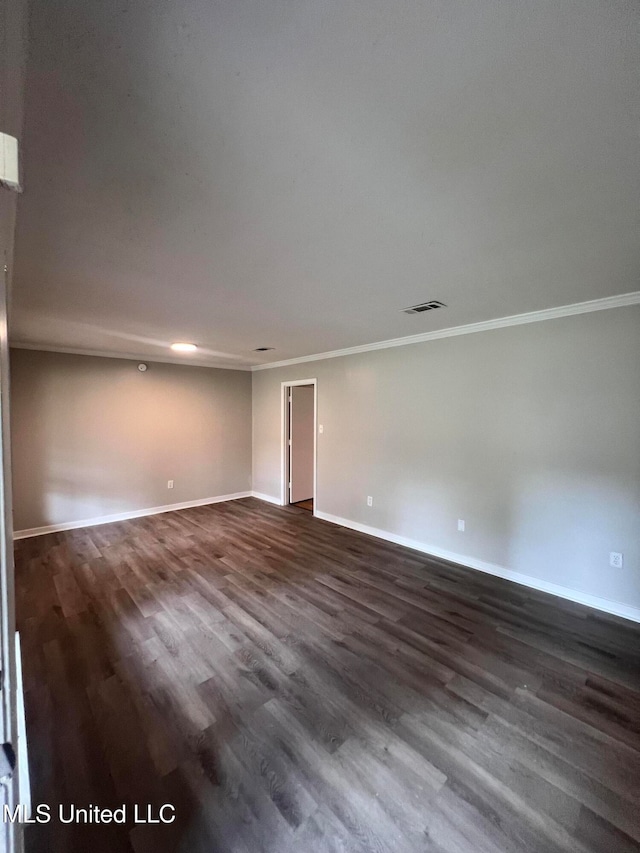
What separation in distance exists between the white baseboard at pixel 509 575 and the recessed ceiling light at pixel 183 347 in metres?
3.27

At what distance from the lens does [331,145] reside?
1.14 metres

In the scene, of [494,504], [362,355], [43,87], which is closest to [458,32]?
[43,87]

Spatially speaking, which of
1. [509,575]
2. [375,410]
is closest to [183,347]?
[375,410]

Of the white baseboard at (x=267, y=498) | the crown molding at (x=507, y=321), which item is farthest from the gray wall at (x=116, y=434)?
the crown molding at (x=507, y=321)

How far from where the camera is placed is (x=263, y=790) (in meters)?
1.39

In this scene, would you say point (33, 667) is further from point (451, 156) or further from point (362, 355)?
point (362, 355)

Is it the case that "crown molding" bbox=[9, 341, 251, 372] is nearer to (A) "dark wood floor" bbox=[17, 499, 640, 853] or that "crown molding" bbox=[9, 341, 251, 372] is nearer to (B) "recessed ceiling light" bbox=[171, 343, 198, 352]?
(B) "recessed ceiling light" bbox=[171, 343, 198, 352]

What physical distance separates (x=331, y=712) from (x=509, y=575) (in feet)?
7.50

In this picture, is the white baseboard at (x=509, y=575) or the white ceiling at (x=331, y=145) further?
the white baseboard at (x=509, y=575)

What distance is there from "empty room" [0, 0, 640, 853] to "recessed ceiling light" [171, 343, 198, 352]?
44 centimetres

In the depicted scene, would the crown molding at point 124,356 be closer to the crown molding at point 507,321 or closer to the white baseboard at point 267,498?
the crown molding at point 507,321

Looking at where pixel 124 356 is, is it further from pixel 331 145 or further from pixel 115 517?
pixel 331 145

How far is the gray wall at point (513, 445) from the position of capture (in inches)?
104

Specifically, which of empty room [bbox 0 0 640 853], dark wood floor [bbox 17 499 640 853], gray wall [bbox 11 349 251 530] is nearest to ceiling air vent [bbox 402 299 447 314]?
empty room [bbox 0 0 640 853]
